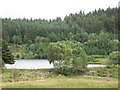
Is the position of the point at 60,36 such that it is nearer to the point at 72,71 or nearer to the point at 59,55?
the point at 59,55

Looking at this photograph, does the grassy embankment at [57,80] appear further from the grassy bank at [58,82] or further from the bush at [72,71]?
the bush at [72,71]

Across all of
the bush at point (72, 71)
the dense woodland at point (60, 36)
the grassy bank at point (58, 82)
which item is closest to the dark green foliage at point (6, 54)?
the grassy bank at point (58, 82)

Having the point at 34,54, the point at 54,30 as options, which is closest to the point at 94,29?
the point at 54,30

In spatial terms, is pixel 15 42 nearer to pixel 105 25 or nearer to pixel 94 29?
pixel 94 29

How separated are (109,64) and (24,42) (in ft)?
297

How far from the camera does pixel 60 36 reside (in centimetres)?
14200

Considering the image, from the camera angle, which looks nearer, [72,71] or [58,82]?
[58,82]

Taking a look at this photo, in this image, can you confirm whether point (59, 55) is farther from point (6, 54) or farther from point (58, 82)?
point (58, 82)

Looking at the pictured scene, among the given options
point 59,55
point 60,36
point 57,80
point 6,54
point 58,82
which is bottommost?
point 57,80

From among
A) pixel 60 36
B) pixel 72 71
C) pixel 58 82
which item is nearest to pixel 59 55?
pixel 72 71

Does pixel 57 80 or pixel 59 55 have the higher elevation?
pixel 59 55

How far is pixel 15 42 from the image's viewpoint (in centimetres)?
13838

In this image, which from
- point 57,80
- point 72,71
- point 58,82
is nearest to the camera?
point 58,82

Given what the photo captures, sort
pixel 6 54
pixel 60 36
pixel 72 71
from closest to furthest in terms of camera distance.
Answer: pixel 72 71
pixel 6 54
pixel 60 36
